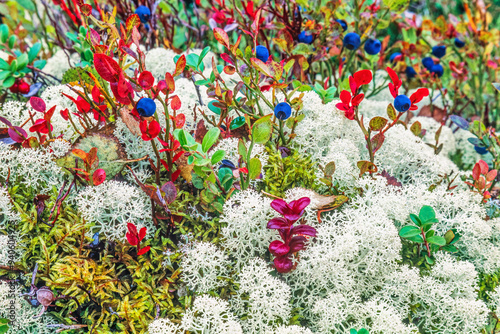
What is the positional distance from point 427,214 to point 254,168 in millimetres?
545

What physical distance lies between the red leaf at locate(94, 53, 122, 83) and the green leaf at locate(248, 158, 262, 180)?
455 mm

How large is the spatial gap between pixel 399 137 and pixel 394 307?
66 cm

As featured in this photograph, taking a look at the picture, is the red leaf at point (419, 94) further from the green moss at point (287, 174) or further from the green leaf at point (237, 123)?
the green leaf at point (237, 123)

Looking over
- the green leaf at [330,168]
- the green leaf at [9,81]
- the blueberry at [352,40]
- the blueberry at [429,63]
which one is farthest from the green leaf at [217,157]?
the blueberry at [429,63]

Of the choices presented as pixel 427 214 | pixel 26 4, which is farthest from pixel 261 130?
pixel 26 4

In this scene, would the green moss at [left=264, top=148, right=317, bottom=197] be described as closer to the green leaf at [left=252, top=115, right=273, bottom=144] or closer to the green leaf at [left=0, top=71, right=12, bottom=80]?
the green leaf at [left=252, top=115, right=273, bottom=144]

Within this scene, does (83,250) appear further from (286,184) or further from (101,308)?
(286,184)

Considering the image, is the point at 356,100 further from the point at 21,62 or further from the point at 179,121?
the point at 21,62

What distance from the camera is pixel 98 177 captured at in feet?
3.79

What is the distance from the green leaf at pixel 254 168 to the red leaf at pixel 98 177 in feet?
1.50

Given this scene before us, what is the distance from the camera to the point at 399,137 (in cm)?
144

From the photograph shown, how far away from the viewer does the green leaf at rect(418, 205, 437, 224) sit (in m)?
1.12

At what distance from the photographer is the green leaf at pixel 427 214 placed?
1119 millimetres

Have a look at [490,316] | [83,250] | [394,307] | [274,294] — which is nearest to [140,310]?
[83,250]
